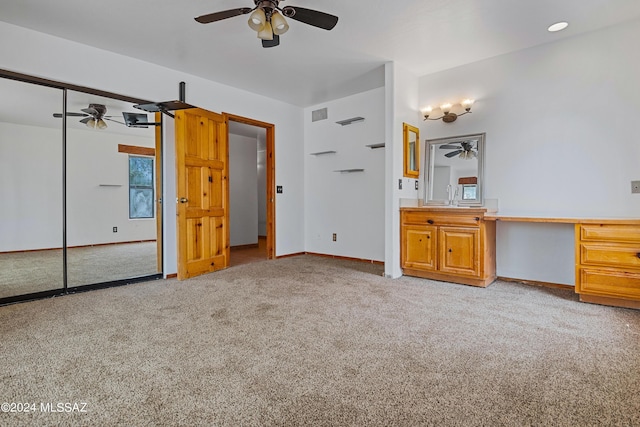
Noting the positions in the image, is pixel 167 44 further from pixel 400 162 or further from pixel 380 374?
pixel 380 374

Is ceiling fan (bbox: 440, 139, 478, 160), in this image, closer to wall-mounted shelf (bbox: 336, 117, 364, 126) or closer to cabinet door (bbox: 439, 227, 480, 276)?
cabinet door (bbox: 439, 227, 480, 276)

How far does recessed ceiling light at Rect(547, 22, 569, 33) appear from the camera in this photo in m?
3.00

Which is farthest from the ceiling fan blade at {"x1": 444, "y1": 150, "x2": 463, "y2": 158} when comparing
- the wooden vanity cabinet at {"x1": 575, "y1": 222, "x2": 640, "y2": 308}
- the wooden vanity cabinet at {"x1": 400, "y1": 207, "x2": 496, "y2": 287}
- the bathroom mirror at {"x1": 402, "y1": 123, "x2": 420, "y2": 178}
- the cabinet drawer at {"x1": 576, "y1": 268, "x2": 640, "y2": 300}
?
the cabinet drawer at {"x1": 576, "y1": 268, "x2": 640, "y2": 300}

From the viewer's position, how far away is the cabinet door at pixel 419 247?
12.4ft

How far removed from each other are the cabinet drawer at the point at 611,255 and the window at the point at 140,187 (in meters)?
4.76

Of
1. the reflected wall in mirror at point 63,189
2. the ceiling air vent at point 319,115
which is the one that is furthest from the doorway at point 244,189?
the reflected wall in mirror at point 63,189

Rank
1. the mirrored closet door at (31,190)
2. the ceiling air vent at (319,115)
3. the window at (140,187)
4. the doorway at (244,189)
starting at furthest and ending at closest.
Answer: the doorway at (244,189) < the ceiling air vent at (319,115) < the window at (140,187) < the mirrored closet door at (31,190)

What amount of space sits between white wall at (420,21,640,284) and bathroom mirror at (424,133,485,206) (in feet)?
0.38

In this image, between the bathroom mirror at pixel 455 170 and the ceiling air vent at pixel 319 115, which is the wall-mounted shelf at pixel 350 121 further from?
the bathroom mirror at pixel 455 170

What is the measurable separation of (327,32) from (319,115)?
246 centimetres

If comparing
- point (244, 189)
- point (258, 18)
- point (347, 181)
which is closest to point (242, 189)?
point (244, 189)

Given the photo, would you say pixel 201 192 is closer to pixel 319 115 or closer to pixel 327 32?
pixel 327 32

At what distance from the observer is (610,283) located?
2.78m

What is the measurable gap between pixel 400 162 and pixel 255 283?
2293 millimetres
